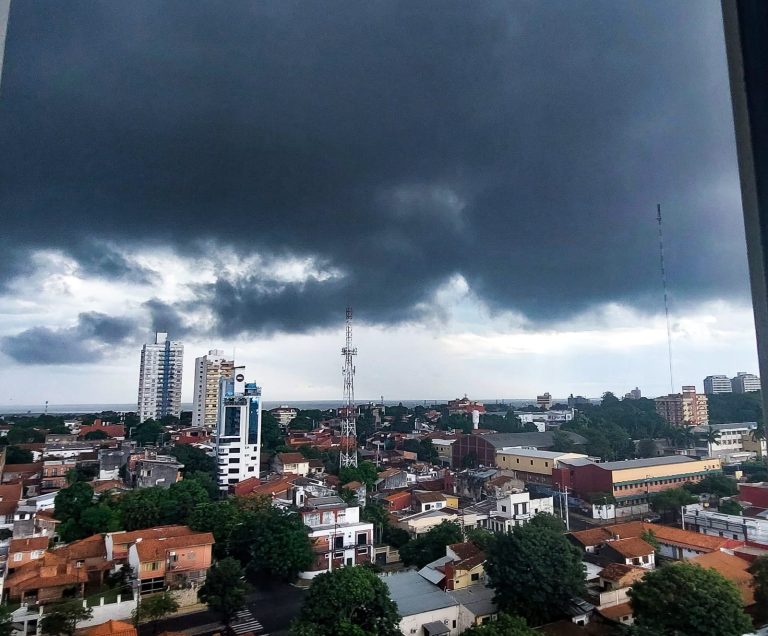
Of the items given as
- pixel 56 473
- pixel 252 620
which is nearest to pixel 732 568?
pixel 252 620

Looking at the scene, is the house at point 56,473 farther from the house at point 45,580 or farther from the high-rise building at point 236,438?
the house at point 45,580

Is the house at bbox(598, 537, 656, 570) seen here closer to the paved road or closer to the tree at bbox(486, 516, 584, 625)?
the tree at bbox(486, 516, 584, 625)

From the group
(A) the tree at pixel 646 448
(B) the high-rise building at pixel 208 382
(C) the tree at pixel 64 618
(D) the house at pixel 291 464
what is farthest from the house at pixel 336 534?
(B) the high-rise building at pixel 208 382

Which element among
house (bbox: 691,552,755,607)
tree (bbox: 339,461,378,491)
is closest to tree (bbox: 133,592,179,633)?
house (bbox: 691,552,755,607)

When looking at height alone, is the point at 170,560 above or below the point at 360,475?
below

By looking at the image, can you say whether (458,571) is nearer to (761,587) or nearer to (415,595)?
(415,595)

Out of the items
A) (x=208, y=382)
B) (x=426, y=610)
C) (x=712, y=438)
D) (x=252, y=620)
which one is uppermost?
(x=208, y=382)
